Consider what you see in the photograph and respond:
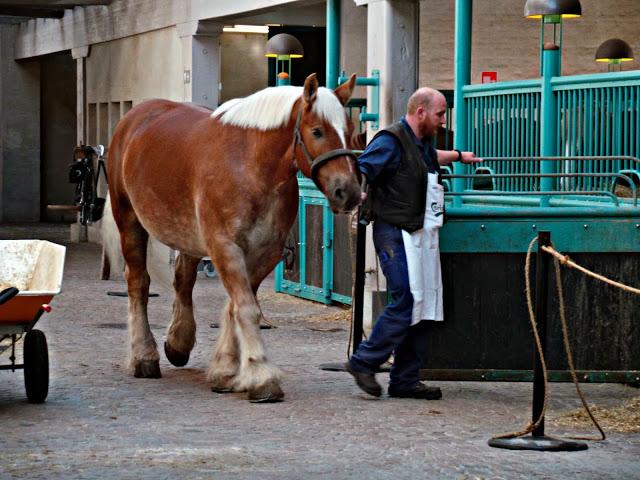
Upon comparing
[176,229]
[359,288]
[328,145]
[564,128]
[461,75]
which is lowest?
[359,288]

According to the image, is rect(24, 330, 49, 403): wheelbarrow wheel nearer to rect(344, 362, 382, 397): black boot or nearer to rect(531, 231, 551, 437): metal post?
rect(344, 362, 382, 397): black boot

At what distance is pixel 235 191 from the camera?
9398 mm

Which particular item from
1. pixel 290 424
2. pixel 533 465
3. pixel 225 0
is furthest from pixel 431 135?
pixel 225 0

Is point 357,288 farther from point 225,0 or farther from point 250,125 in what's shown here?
point 225,0

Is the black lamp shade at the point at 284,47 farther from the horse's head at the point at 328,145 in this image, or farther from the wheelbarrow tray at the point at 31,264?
the horse's head at the point at 328,145

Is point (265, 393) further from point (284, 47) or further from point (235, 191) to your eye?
point (284, 47)

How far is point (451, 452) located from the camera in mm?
7570

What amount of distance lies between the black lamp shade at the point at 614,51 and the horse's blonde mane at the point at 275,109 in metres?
12.0

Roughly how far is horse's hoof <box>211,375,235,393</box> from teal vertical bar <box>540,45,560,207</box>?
10.2ft

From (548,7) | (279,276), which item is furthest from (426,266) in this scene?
(279,276)

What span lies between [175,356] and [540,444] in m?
3.73

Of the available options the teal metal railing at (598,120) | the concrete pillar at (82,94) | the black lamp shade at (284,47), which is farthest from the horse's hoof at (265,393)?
the concrete pillar at (82,94)

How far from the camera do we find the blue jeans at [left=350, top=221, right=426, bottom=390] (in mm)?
8969

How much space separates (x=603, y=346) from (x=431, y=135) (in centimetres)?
165
